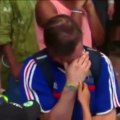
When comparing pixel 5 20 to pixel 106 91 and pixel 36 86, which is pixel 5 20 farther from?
pixel 106 91

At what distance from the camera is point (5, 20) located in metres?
2.43

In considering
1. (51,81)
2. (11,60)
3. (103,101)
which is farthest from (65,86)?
(11,60)

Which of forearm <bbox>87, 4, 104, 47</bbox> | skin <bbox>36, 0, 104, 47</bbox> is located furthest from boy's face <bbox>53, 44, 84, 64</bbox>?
forearm <bbox>87, 4, 104, 47</bbox>

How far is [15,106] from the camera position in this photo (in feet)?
5.09

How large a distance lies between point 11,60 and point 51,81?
455 mm

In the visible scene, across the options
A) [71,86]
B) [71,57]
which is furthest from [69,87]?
[71,57]

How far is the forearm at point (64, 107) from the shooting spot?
6.79 feet

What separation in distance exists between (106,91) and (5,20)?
2.24ft

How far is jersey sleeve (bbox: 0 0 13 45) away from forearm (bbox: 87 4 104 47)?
1.41ft

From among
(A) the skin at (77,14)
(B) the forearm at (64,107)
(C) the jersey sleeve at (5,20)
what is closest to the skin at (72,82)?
(B) the forearm at (64,107)

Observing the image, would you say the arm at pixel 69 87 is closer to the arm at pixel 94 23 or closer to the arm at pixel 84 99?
the arm at pixel 84 99

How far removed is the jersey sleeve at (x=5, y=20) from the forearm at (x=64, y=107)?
1.82 ft

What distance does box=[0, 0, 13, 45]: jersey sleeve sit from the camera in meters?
2.42

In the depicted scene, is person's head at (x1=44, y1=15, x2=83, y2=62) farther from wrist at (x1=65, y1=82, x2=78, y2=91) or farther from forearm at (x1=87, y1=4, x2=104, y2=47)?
forearm at (x1=87, y1=4, x2=104, y2=47)
